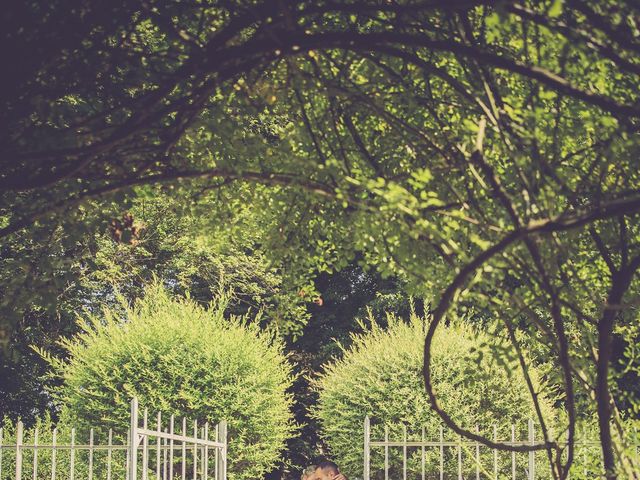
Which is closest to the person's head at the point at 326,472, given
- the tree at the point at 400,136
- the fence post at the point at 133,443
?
the fence post at the point at 133,443

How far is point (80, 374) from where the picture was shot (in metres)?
13.5

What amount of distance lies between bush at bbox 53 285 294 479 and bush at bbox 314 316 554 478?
1002 mm

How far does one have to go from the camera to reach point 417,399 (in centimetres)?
1320

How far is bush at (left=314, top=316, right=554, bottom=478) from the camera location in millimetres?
13109

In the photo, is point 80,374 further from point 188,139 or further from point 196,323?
point 188,139

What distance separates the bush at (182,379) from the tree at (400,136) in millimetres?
7888

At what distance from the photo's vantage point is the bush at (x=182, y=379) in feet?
43.7

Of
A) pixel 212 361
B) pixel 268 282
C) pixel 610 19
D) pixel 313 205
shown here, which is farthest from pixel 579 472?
pixel 268 282

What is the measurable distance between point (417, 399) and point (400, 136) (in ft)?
28.9

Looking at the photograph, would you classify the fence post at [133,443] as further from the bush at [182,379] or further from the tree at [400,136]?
the bush at [182,379]

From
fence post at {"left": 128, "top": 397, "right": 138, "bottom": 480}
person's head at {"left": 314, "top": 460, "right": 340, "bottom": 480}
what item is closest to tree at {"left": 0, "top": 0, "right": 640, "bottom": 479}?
fence post at {"left": 128, "top": 397, "right": 138, "bottom": 480}

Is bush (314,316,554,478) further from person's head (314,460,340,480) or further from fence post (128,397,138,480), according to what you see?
fence post (128,397,138,480)

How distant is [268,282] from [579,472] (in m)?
15.1

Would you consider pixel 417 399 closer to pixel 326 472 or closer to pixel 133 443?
pixel 326 472
